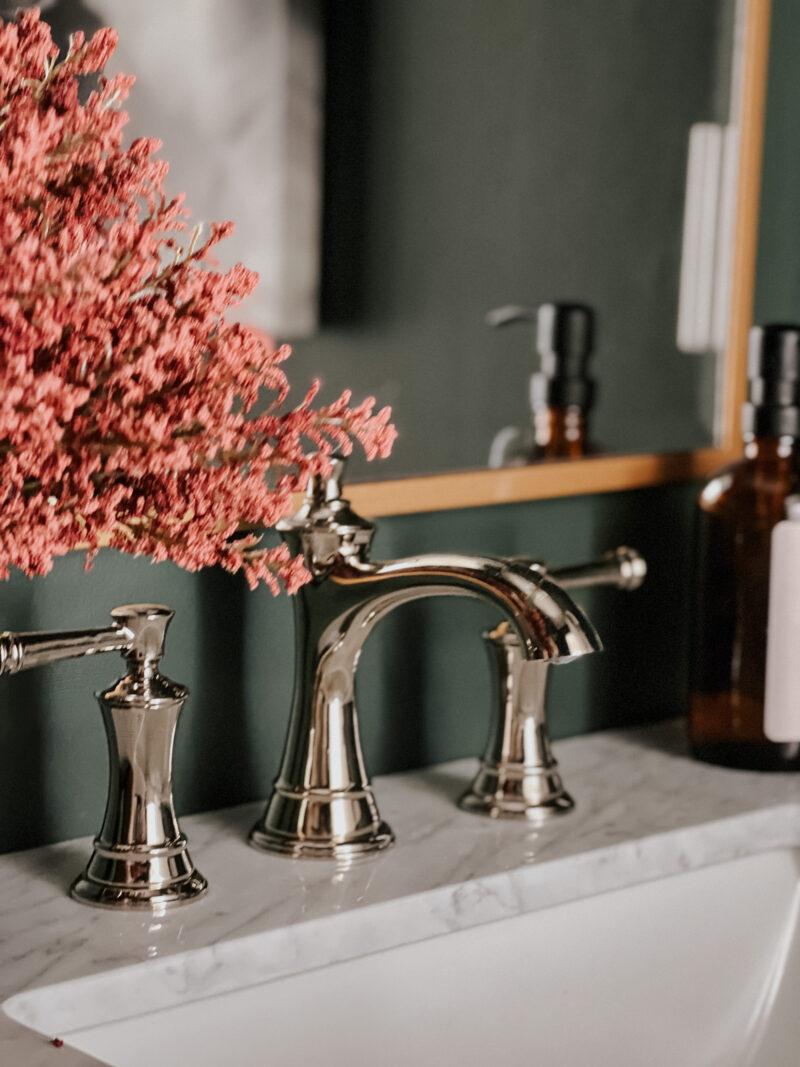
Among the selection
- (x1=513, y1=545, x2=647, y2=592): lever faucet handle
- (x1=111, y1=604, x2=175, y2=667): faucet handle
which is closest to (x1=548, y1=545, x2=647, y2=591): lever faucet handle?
(x1=513, y1=545, x2=647, y2=592): lever faucet handle

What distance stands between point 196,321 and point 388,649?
397 millimetres

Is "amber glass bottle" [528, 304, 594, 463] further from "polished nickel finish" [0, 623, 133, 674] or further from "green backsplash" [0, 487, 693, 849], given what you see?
"polished nickel finish" [0, 623, 133, 674]

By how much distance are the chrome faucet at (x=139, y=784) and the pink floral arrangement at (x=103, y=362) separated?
0.35ft

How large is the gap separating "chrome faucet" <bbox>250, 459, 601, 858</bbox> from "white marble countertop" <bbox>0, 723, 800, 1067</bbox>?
0.06ft

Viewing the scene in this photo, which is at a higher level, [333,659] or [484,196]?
[484,196]

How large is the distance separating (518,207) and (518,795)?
1.20 ft

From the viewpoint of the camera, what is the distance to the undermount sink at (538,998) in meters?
0.67

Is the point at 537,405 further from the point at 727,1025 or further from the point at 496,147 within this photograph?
the point at 727,1025

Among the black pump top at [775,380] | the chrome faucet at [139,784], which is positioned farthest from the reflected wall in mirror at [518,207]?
the chrome faucet at [139,784]

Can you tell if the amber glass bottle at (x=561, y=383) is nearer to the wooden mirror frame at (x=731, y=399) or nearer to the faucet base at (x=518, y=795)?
the wooden mirror frame at (x=731, y=399)

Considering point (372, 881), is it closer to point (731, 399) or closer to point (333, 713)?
point (333, 713)

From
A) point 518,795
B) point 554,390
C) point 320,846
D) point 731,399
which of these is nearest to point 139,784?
point 320,846

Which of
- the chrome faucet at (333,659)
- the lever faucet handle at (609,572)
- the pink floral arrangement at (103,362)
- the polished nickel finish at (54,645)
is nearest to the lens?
the pink floral arrangement at (103,362)

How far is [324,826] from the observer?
2.56ft
